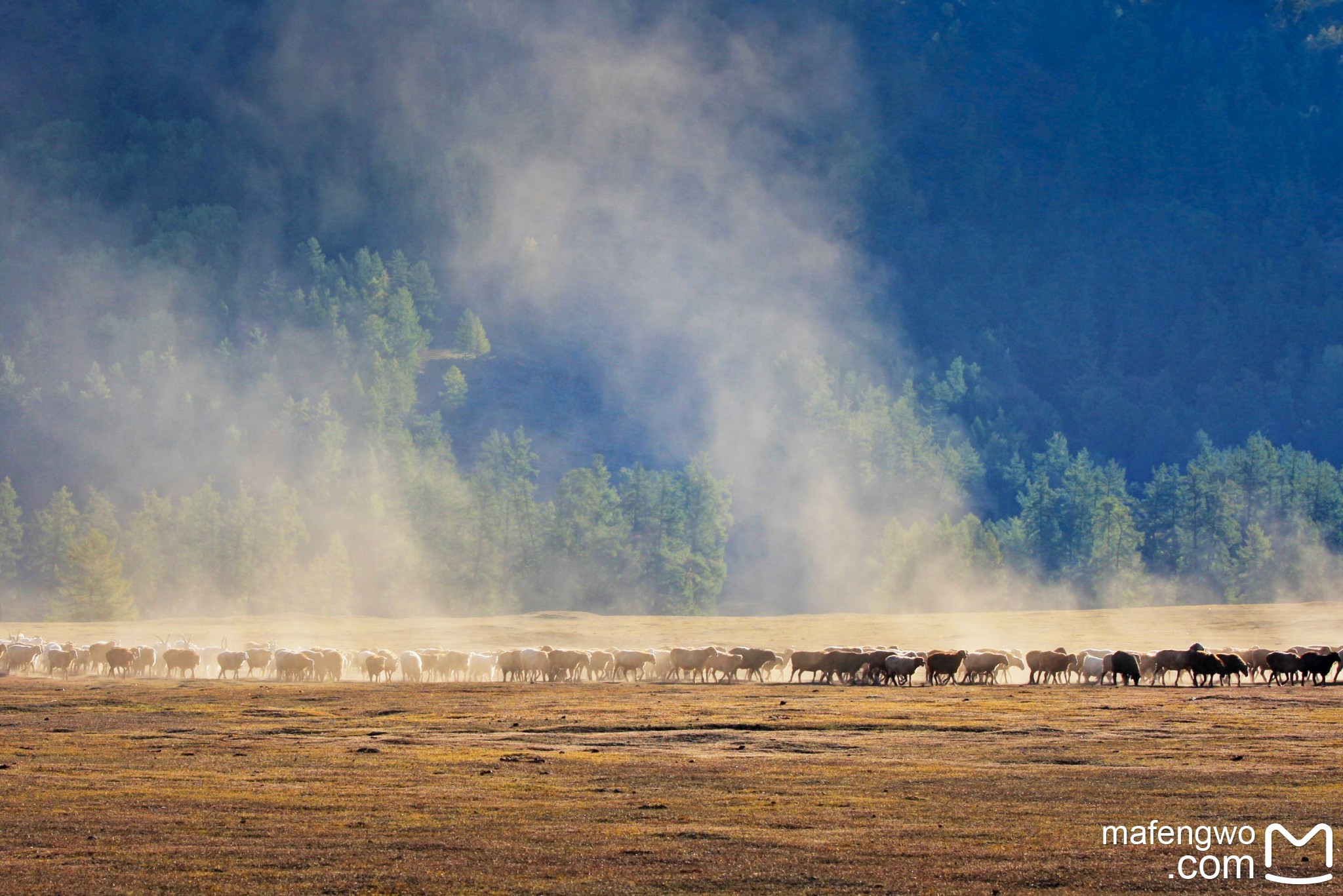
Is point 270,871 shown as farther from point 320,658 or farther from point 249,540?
point 249,540

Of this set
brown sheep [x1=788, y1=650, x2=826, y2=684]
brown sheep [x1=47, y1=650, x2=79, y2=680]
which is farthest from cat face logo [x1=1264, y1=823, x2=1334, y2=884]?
brown sheep [x1=47, y1=650, x2=79, y2=680]

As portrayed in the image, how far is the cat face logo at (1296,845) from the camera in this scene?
2103cm

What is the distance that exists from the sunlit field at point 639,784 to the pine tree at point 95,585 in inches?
2747

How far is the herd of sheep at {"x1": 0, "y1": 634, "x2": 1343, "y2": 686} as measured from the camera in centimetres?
6100

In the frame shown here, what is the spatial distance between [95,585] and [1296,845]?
12073 centimetres

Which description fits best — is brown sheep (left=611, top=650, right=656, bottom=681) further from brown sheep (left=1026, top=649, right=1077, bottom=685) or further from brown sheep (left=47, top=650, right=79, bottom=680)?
brown sheep (left=47, top=650, right=79, bottom=680)

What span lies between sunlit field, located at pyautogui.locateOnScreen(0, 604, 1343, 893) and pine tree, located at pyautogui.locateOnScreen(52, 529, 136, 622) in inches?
2747

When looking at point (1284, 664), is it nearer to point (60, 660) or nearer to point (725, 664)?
point (725, 664)

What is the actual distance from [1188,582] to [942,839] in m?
160

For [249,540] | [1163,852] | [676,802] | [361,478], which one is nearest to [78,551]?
[249,540]

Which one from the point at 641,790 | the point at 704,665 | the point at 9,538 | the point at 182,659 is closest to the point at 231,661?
the point at 182,659

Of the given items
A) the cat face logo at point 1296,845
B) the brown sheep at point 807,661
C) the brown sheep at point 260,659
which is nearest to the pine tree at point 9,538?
the brown sheep at point 260,659

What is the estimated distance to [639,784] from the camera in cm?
3145

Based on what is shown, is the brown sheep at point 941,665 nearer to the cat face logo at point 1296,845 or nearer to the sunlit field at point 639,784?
the sunlit field at point 639,784
